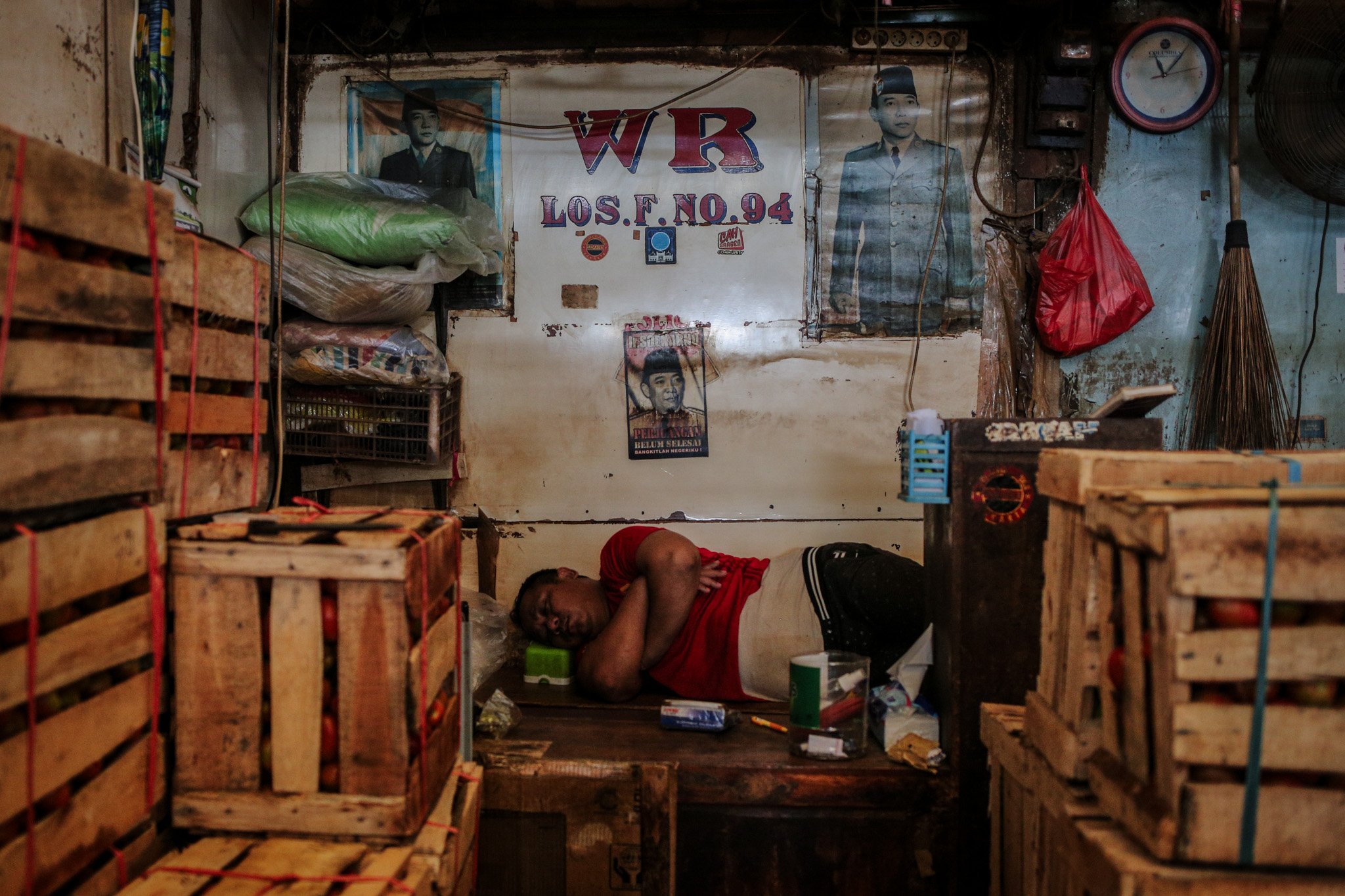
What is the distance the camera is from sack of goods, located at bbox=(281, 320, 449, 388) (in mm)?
3576

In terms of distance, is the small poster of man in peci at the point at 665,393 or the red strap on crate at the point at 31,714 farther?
the small poster of man in peci at the point at 665,393

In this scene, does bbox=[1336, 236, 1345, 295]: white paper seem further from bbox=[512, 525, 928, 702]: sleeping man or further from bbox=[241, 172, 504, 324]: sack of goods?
bbox=[241, 172, 504, 324]: sack of goods

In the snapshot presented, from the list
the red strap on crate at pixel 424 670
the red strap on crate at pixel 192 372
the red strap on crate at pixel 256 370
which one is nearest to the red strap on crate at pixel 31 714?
the red strap on crate at pixel 192 372

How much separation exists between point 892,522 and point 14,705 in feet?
11.7

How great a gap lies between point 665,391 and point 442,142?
171 cm

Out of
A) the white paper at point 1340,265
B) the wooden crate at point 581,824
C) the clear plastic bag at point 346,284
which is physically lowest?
the wooden crate at point 581,824

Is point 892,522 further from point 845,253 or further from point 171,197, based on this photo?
point 171,197

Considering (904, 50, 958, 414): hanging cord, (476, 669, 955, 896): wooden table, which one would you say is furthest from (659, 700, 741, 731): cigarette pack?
(904, 50, 958, 414): hanging cord

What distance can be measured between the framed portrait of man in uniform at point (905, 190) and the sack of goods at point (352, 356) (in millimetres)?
2089

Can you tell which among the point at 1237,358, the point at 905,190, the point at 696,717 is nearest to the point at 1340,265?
the point at 1237,358

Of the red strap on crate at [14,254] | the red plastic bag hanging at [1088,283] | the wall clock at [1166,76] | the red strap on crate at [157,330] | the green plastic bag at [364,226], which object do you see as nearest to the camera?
the red strap on crate at [14,254]

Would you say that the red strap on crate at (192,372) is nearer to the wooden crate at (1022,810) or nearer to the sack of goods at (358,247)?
the sack of goods at (358,247)

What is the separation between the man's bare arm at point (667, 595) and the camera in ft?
11.3

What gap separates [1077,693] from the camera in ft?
5.92
